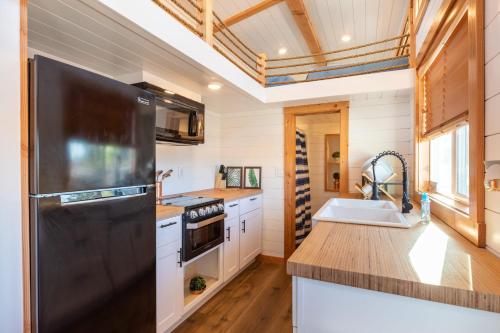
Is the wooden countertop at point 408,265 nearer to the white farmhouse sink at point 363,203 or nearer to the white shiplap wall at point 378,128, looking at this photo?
the white farmhouse sink at point 363,203

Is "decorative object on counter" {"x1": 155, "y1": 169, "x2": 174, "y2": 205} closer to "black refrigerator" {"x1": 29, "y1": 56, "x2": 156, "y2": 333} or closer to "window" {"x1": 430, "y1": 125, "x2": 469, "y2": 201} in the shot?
"black refrigerator" {"x1": 29, "y1": 56, "x2": 156, "y2": 333}

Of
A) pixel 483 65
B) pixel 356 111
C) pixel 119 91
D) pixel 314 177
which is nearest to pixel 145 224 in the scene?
pixel 119 91

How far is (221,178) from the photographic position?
358 centimetres

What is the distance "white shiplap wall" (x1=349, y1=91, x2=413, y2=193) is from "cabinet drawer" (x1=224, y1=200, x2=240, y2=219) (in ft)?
4.42

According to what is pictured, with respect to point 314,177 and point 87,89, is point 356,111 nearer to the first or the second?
point 314,177

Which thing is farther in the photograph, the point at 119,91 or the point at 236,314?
the point at 236,314

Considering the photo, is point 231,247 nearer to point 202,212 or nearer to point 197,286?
point 197,286

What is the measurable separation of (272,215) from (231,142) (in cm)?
119

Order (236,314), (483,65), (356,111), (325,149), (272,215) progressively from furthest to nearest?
(325,149)
(272,215)
(356,111)
(236,314)
(483,65)

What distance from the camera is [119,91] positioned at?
1330 millimetres

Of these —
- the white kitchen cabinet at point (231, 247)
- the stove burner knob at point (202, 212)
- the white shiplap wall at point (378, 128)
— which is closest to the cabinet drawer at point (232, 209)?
the white kitchen cabinet at point (231, 247)

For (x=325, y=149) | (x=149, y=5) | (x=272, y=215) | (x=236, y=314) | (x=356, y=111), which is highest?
(x=149, y=5)

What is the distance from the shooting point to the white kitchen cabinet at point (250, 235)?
2.94 metres

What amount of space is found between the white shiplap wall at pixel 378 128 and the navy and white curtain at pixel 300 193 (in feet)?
2.39
